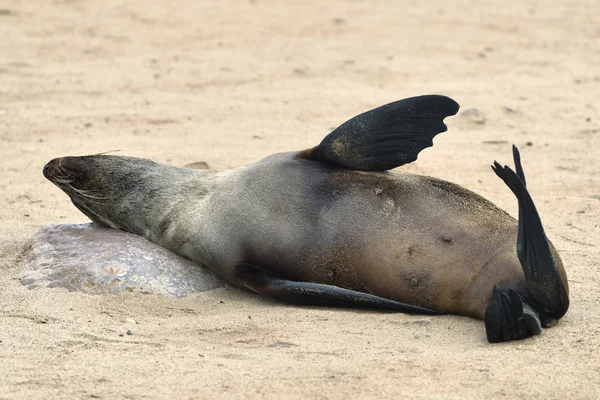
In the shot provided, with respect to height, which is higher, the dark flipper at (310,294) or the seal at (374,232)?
the seal at (374,232)

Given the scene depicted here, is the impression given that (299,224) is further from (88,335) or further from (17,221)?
(17,221)

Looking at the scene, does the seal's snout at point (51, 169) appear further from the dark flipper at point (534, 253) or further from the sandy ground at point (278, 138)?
the dark flipper at point (534, 253)

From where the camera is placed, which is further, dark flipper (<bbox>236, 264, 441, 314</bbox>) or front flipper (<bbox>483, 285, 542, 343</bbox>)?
dark flipper (<bbox>236, 264, 441, 314</bbox>)

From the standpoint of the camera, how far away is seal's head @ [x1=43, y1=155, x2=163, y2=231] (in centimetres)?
538

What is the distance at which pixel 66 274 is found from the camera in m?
4.93

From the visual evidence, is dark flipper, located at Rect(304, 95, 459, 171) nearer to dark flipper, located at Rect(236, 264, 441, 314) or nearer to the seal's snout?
dark flipper, located at Rect(236, 264, 441, 314)

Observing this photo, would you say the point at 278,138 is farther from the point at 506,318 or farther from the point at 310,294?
the point at 506,318

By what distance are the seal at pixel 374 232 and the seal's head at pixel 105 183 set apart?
6.7 inches

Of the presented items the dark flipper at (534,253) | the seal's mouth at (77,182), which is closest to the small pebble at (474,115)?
the seal's mouth at (77,182)

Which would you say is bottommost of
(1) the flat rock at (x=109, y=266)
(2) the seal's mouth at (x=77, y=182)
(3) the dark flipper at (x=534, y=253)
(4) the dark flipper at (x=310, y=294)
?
(1) the flat rock at (x=109, y=266)

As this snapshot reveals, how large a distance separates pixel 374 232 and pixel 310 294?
38 cm

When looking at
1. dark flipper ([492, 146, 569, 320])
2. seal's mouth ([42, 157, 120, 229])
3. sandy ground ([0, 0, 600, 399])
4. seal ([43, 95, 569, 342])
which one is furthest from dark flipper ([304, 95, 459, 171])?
seal's mouth ([42, 157, 120, 229])

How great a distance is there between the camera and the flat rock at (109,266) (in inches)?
192

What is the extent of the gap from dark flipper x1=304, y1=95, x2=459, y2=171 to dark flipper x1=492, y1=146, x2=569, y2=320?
0.63 metres
